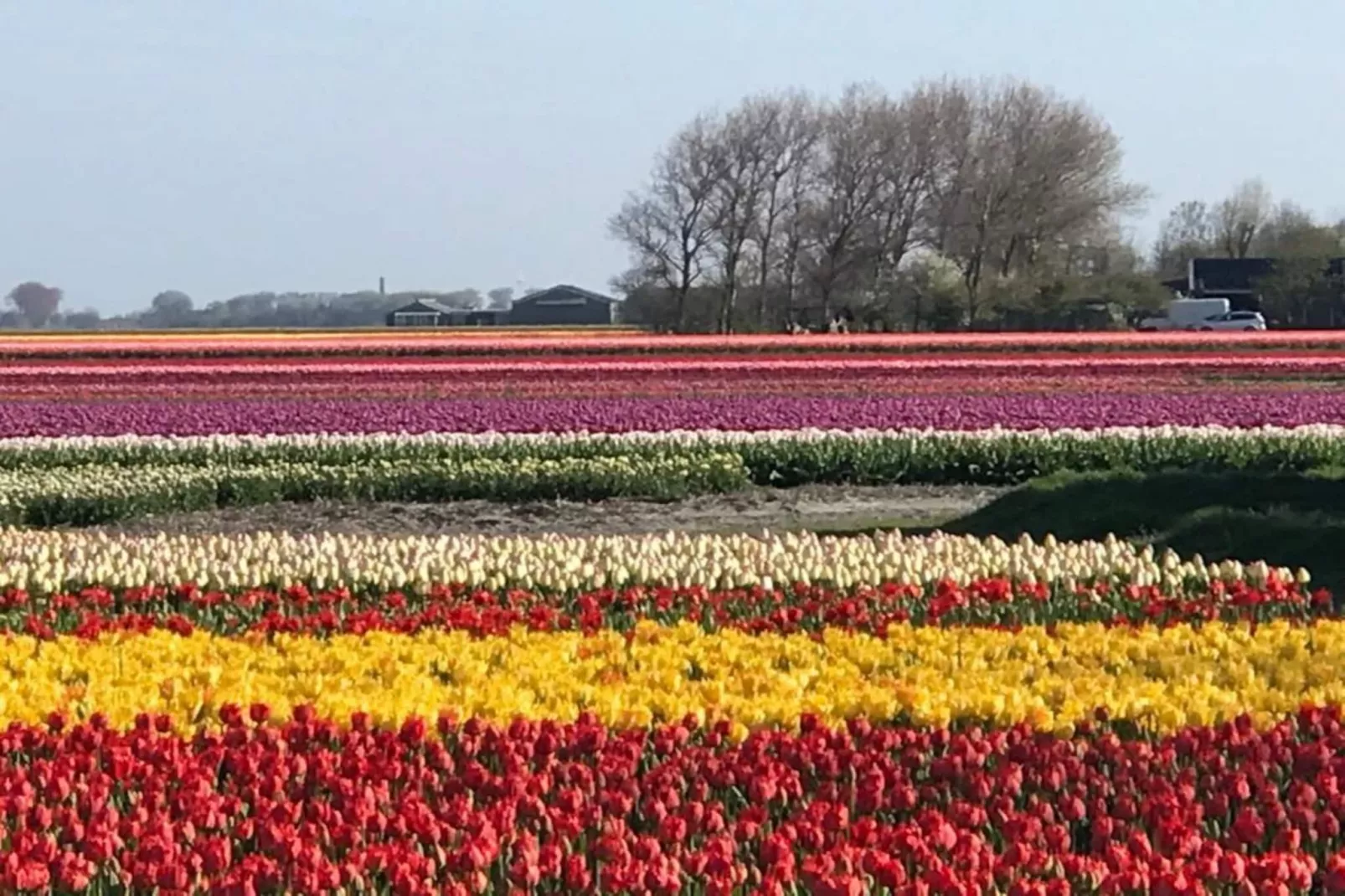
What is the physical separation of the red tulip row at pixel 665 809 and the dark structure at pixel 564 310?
92.9 metres

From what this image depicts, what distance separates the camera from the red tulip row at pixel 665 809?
15.1ft

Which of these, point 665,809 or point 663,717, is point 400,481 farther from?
point 665,809

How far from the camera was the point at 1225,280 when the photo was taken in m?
76.3

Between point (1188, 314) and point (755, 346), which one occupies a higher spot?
point (1188, 314)

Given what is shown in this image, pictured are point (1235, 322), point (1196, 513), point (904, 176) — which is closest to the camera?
point (1196, 513)

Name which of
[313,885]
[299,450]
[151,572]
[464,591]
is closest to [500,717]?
[313,885]

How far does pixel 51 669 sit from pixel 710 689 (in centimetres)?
251

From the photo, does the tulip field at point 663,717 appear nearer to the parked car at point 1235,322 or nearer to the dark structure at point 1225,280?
the parked car at point 1235,322

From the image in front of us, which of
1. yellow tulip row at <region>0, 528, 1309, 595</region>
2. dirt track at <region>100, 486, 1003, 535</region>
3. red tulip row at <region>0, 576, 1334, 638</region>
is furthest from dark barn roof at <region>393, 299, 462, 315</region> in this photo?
red tulip row at <region>0, 576, 1334, 638</region>

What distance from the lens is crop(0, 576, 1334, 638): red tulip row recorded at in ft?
28.8

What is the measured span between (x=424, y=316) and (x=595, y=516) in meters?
89.5

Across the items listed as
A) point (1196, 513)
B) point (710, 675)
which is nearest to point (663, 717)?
point (710, 675)

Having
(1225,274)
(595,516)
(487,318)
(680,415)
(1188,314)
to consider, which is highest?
(1225,274)

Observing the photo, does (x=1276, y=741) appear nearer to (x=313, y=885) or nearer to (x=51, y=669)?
(x=313, y=885)
